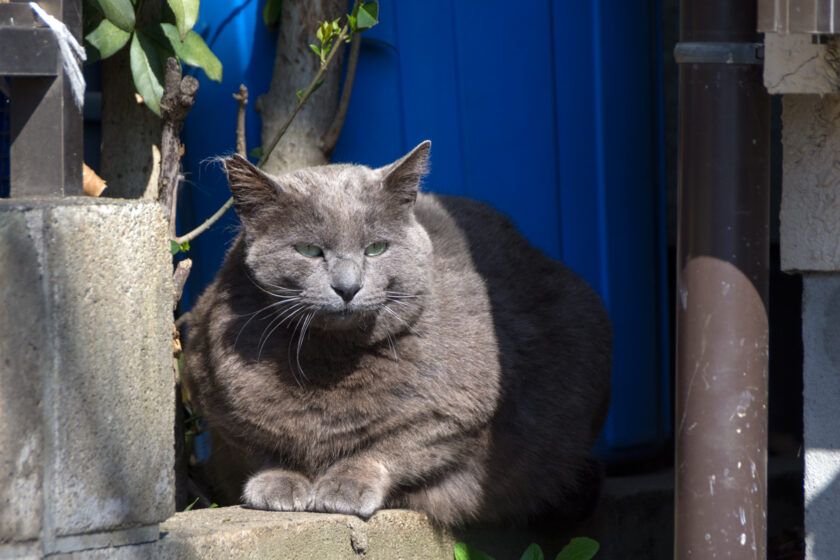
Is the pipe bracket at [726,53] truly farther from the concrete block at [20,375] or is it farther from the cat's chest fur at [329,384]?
the concrete block at [20,375]

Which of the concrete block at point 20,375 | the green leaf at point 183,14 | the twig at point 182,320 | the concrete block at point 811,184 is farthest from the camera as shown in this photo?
the twig at point 182,320

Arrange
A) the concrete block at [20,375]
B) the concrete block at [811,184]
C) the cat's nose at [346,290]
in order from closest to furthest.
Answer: the concrete block at [20,375]
the concrete block at [811,184]
the cat's nose at [346,290]

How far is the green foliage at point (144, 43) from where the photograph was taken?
251 centimetres

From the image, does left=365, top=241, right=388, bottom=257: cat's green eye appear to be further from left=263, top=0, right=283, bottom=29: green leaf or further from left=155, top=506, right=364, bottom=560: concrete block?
left=263, top=0, right=283, bottom=29: green leaf

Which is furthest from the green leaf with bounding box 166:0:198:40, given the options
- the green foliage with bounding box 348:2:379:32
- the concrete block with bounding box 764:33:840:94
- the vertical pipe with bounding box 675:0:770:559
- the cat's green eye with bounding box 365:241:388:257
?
the concrete block with bounding box 764:33:840:94

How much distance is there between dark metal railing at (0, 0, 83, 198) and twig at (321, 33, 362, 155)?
42.5 inches

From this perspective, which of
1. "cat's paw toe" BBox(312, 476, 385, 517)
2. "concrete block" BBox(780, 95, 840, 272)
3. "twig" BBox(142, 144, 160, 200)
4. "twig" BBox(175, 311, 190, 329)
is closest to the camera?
A: "concrete block" BBox(780, 95, 840, 272)

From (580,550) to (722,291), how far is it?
84 centimetres

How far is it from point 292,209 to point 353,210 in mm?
138

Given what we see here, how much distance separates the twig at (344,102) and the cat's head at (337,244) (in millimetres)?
496

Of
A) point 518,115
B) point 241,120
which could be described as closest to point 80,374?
point 241,120

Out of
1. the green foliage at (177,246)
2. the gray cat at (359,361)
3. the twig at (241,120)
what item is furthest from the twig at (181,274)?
the twig at (241,120)

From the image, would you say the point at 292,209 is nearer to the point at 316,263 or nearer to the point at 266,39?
the point at 316,263

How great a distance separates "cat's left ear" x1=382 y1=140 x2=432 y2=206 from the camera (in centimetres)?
222
